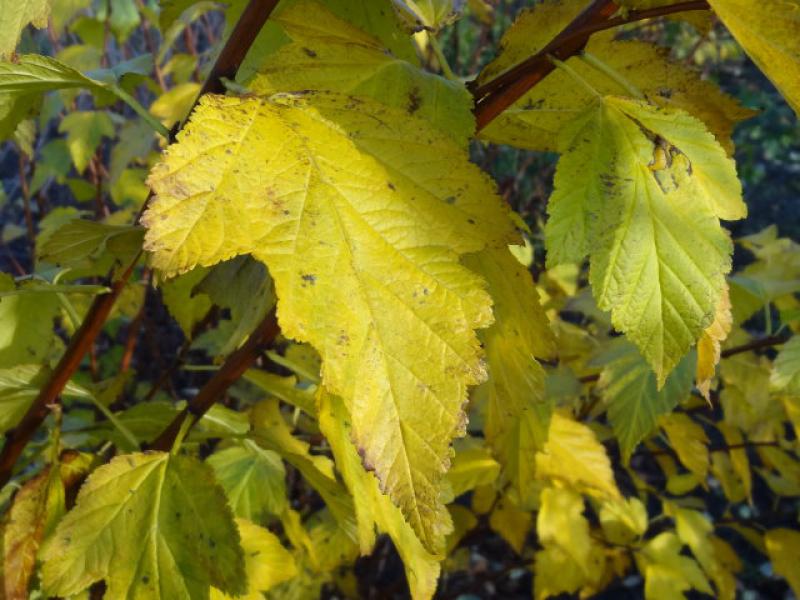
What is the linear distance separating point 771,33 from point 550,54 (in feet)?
0.54

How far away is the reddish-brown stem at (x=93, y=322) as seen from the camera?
573mm

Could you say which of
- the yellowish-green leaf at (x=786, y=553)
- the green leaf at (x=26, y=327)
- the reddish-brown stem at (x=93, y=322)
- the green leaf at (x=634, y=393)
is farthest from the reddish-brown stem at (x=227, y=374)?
the yellowish-green leaf at (x=786, y=553)

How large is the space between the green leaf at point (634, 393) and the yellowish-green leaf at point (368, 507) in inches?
22.2

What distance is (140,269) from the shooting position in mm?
2088

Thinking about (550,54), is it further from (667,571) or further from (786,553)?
(786,553)

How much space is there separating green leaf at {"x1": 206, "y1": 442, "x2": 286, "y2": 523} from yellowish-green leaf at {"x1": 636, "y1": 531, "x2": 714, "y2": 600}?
36.7 inches

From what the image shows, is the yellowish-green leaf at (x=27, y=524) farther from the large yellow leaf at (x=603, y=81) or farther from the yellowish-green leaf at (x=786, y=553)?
the yellowish-green leaf at (x=786, y=553)

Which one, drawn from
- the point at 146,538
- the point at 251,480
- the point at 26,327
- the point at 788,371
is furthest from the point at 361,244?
the point at 788,371

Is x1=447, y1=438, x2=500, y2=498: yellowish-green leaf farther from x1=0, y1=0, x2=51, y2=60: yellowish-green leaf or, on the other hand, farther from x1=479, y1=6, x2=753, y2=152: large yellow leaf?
x1=0, y1=0, x2=51, y2=60: yellowish-green leaf

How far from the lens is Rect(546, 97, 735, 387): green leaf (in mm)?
534

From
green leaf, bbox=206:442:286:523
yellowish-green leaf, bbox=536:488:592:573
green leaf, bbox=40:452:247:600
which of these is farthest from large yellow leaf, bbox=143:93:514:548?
yellowish-green leaf, bbox=536:488:592:573

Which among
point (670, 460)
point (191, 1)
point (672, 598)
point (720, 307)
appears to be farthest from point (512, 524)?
point (191, 1)

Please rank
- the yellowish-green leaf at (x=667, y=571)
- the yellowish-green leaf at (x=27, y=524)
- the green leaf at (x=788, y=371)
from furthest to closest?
the yellowish-green leaf at (x=667, y=571)
the green leaf at (x=788, y=371)
the yellowish-green leaf at (x=27, y=524)

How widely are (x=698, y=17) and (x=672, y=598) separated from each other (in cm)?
137
